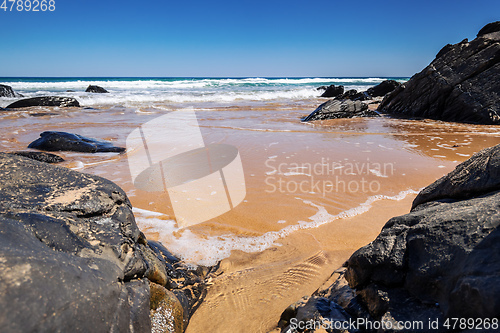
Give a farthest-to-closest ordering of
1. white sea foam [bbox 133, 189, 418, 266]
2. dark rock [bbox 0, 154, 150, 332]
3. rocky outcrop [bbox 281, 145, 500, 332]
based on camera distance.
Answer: white sea foam [bbox 133, 189, 418, 266] < rocky outcrop [bbox 281, 145, 500, 332] < dark rock [bbox 0, 154, 150, 332]

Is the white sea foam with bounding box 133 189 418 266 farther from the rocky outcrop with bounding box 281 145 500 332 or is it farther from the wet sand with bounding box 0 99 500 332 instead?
the rocky outcrop with bounding box 281 145 500 332

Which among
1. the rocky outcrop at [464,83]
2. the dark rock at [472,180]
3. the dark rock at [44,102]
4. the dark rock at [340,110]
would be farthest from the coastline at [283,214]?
the dark rock at [44,102]

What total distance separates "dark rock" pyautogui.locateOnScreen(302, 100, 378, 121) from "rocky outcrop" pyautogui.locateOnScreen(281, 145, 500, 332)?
9463 millimetres

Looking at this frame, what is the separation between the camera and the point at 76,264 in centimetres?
125

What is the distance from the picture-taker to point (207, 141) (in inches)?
269

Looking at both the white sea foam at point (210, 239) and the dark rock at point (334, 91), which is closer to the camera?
the white sea foam at point (210, 239)

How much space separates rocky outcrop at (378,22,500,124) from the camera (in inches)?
375

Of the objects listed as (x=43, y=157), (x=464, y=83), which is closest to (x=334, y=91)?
(x=464, y=83)

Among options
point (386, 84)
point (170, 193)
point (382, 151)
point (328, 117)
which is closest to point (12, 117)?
point (170, 193)

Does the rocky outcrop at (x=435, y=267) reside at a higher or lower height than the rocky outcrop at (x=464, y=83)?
lower

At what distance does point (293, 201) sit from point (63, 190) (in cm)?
241

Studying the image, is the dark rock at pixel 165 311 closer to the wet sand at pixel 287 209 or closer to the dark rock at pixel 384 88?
the wet sand at pixel 287 209

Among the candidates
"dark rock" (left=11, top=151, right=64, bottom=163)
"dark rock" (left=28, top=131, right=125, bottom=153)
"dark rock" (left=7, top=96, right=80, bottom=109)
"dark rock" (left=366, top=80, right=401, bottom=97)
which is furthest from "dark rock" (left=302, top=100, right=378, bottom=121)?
"dark rock" (left=7, top=96, right=80, bottom=109)

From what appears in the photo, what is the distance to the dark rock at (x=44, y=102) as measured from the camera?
48.0 ft
